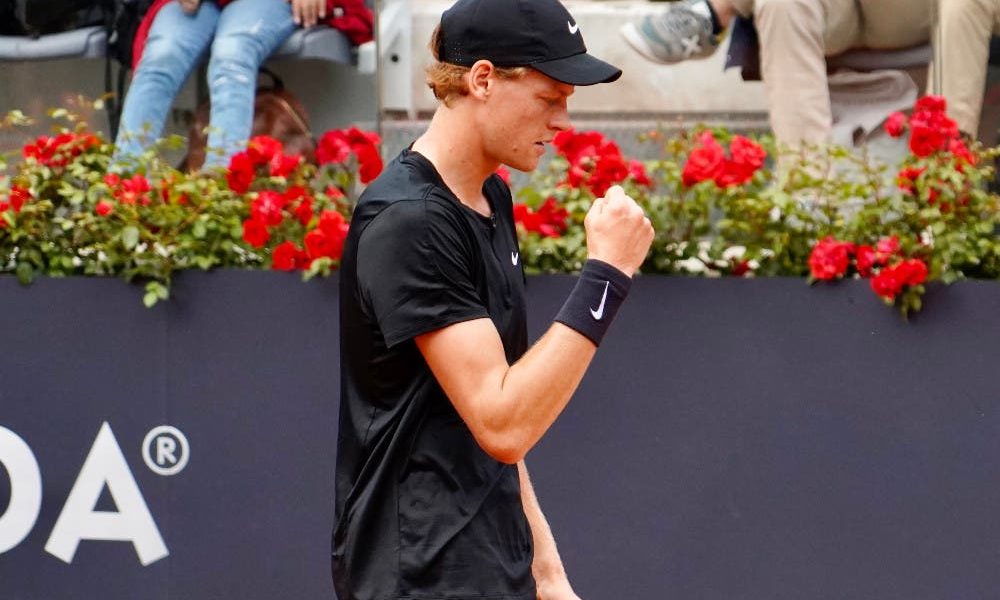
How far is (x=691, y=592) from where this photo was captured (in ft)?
12.8

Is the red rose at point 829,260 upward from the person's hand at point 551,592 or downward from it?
upward

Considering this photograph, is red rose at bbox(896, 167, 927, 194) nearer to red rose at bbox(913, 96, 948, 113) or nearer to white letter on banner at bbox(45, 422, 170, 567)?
red rose at bbox(913, 96, 948, 113)

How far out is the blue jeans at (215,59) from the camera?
15.4 feet

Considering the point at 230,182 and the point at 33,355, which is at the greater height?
the point at 230,182

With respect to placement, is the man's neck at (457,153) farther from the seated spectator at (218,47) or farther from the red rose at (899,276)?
the seated spectator at (218,47)

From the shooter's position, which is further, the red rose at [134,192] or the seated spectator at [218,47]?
the seated spectator at [218,47]

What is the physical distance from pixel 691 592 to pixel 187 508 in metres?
1.37

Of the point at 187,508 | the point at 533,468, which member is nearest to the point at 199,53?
the point at 187,508

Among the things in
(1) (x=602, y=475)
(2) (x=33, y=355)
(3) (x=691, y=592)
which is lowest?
(3) (x=691, y=592)

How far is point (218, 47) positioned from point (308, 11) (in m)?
0.31

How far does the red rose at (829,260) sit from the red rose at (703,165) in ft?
1.13

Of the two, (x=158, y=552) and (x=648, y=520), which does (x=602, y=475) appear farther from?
(x=158, y=552)

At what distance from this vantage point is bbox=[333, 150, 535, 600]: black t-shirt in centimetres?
217

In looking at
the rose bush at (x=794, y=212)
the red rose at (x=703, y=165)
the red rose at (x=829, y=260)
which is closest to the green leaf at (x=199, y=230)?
the rose bush at (x=794, y=212)
